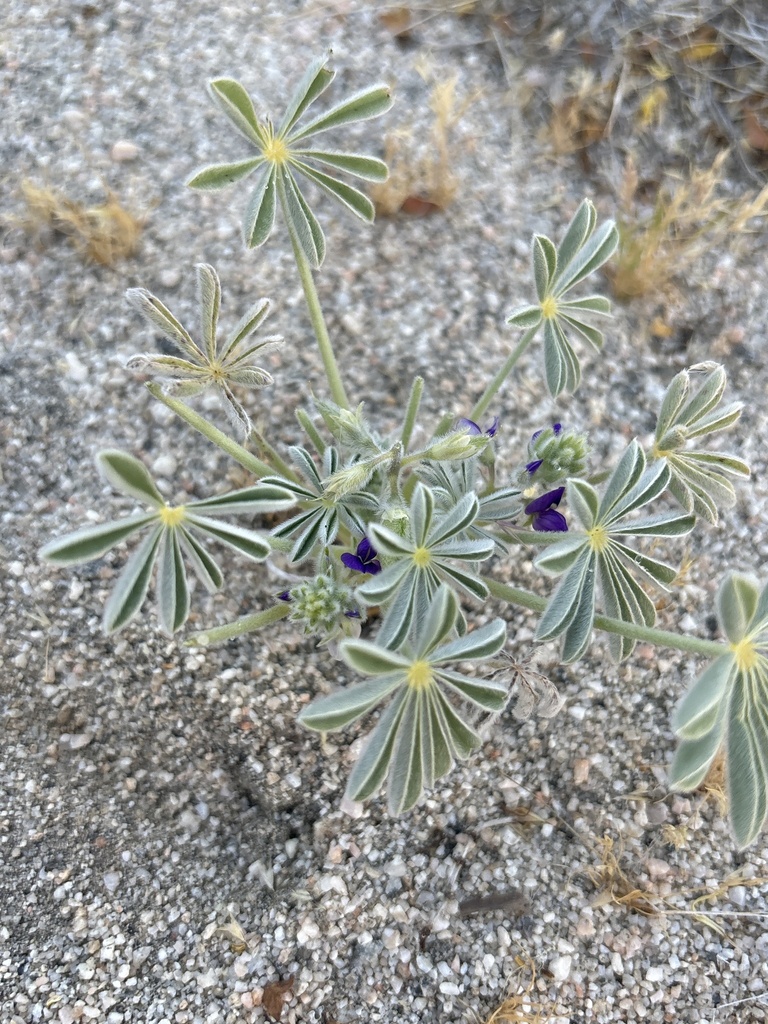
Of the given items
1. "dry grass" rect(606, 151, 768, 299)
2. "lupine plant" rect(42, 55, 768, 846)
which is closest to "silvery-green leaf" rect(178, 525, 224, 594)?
"lupine plant" rect(42, 55, 768, 846)

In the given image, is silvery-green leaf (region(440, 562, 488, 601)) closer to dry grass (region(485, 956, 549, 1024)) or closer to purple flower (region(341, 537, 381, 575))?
purple flower (region(341, 537, 381, 575))

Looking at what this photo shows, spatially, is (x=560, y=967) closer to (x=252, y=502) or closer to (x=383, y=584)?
(x=383, y=584)

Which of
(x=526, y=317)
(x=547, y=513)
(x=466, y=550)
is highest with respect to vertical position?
(x=526, y=317)

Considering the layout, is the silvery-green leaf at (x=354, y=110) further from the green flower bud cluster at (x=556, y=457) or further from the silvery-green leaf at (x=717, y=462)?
the silvery-green leaf at (x=717, y=462)

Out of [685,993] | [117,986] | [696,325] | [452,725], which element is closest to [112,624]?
[452,725]

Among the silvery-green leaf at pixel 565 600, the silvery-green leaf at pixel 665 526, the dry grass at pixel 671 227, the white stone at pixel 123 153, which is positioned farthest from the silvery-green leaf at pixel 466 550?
the white stone at pixel 123 153

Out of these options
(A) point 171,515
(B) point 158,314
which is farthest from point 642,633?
(B) point 158,314
